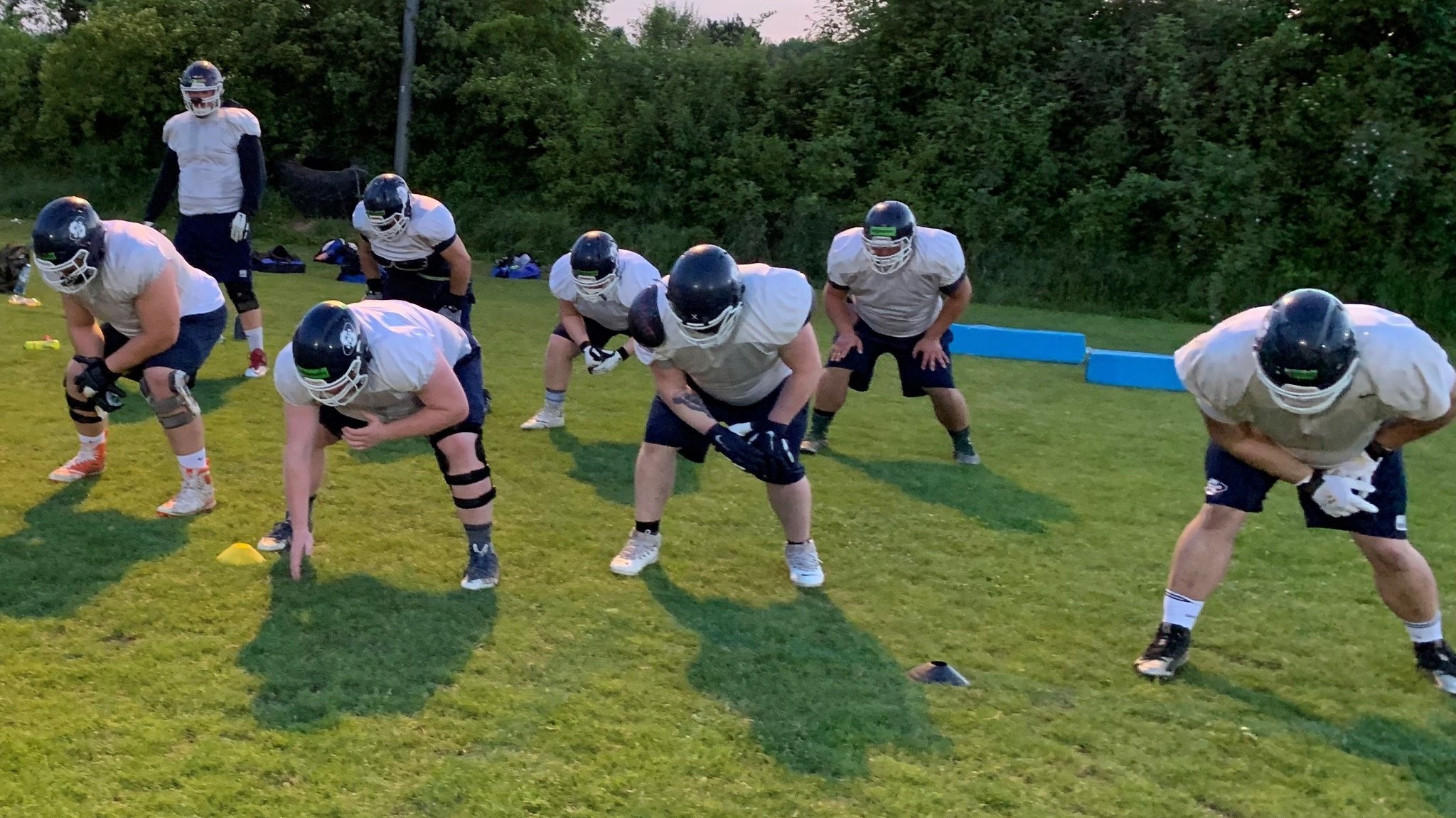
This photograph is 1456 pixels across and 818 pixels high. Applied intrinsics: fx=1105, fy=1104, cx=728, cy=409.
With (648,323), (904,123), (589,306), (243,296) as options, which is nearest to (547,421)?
(589,306)

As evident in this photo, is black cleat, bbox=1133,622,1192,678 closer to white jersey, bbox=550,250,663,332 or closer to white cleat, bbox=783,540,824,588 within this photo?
white cleat, bbox=783,540,824,588

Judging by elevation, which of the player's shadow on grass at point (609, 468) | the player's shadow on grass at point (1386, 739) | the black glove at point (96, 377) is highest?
Answer: the black glove at point (96, 377)

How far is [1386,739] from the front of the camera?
3.62 meters

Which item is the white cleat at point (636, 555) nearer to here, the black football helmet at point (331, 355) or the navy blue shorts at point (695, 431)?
the navy blue shorts at point (695, 431)

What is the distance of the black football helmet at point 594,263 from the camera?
6.27 m

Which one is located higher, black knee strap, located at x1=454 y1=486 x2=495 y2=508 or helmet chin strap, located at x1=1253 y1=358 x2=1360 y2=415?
helmet chin strap, located at x1=1253 y1=358 x2=1360 y2=415

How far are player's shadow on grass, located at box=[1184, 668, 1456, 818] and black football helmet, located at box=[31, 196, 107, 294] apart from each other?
4.83 metres

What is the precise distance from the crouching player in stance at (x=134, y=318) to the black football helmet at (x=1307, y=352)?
14.9 ft

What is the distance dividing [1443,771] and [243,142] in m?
7.64

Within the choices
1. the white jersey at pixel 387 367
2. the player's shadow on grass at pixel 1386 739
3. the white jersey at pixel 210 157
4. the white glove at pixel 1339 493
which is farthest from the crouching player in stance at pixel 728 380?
the white jersey at pixel 210 157

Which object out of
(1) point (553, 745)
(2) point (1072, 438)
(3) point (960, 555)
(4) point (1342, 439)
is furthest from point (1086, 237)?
(1) point (553, 745)

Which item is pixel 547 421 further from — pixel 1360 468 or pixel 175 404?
pixel 1360 468

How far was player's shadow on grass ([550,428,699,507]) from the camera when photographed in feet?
19.8

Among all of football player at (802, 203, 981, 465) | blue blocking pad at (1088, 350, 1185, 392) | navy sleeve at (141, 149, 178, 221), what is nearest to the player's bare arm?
football player at (802, 203, 981, 465)
